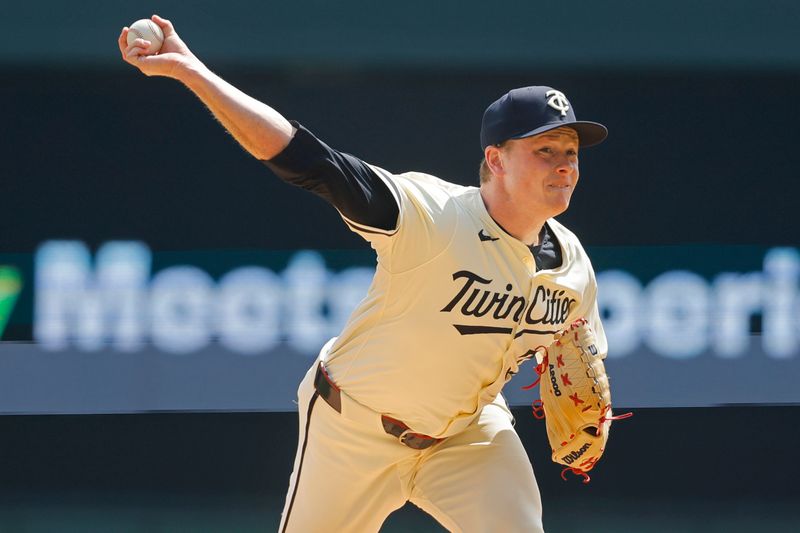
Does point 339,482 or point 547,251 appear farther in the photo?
point 547,251

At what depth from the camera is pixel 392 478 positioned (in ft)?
9.17

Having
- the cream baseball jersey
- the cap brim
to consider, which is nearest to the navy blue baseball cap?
the cap brim

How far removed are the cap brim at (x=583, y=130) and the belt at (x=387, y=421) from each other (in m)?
0.78

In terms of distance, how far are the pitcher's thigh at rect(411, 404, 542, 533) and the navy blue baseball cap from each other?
0.75 meters

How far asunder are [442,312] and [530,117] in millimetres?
539

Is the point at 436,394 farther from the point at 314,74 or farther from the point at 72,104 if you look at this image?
the point at 72,104

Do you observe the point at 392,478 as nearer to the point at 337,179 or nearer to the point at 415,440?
the point at 415,440

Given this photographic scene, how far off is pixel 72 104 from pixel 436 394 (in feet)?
7.05

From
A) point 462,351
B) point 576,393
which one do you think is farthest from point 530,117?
point 576,393

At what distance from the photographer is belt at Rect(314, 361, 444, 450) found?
107 inches

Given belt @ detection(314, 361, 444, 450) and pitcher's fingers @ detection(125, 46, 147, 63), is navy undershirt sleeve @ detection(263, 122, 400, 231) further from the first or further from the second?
belt @ detection(314, 361, 444, 450)

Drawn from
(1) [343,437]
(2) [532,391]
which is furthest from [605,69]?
(1) [343,437]

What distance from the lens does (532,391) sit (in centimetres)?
417

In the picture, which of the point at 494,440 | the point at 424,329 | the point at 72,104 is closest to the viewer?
the point at 424,329
